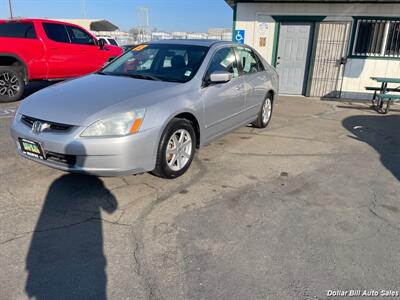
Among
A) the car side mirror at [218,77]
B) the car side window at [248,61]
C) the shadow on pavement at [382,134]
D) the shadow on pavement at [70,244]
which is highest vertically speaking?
the car side window at [248,61]

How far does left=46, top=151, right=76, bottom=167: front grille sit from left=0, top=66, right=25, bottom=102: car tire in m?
5.75

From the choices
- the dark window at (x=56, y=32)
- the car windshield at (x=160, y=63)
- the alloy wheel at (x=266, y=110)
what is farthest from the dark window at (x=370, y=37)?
the dark window at (x=56, y=32)

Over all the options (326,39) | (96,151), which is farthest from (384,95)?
(96,151)

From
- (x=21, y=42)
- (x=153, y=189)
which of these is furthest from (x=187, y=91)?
(x=21, y=42)

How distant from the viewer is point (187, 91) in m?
3.89

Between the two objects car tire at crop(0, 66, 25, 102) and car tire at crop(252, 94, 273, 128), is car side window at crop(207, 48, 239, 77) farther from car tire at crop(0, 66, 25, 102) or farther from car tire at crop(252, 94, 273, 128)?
car tire at crop(0, 66, 25, 102)

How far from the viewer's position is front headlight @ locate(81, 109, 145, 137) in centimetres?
313

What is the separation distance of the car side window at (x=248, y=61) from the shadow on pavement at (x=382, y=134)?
90.6 inches

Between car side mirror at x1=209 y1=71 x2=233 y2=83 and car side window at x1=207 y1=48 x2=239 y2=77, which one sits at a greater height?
car side window at x1=207 y1=48 x2=239 y2=77

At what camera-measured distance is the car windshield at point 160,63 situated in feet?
13.8

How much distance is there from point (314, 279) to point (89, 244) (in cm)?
176

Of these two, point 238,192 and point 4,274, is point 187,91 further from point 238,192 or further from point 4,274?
point 4,274

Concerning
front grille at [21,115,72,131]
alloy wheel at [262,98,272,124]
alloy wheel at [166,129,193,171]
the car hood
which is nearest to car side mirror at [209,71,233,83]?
the car hood

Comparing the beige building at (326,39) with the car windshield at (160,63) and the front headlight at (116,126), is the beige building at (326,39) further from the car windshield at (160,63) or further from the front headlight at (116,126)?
the front headlight at (116,126)
